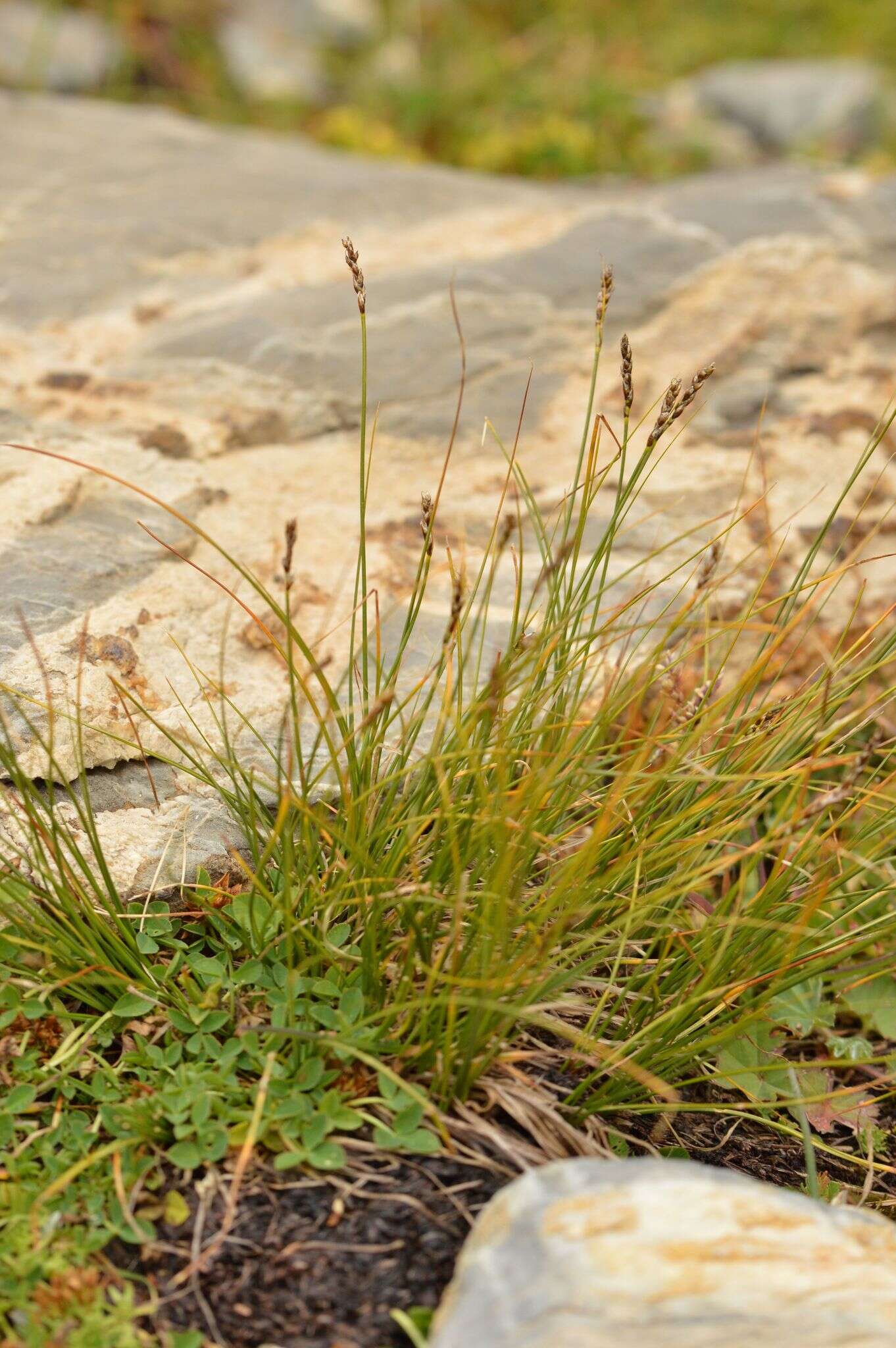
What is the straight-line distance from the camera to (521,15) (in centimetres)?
615

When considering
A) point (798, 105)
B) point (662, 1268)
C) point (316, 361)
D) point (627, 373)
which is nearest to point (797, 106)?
point (798, 105)

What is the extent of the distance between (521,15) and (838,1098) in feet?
19.3

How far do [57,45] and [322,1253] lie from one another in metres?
5.16

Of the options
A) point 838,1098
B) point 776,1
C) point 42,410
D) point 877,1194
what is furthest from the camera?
point 776,1

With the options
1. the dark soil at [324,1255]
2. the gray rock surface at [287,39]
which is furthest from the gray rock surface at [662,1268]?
the gray rock surface at [287,39]

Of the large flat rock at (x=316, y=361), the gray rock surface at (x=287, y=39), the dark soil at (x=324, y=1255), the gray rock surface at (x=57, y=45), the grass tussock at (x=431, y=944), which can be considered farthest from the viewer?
the gray rock surface at (x=287, y=39)

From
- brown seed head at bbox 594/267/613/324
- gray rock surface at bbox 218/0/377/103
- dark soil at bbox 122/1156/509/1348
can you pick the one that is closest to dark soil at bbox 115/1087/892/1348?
dark soil at bbox 122/1156/509/1348

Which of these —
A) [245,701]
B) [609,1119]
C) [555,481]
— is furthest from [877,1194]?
[555,481]

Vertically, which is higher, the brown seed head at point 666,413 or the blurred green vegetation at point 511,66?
the blurred green vegetation at point 511,66

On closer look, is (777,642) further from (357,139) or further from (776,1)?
(776,1)

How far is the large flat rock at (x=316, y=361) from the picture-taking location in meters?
2.17

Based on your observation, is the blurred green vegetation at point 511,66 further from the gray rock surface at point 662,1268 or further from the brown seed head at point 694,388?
the gray rock surface at point 662,1268

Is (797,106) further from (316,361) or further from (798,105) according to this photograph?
(316,361)

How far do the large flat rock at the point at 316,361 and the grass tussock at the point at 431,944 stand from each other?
7.5 inches
